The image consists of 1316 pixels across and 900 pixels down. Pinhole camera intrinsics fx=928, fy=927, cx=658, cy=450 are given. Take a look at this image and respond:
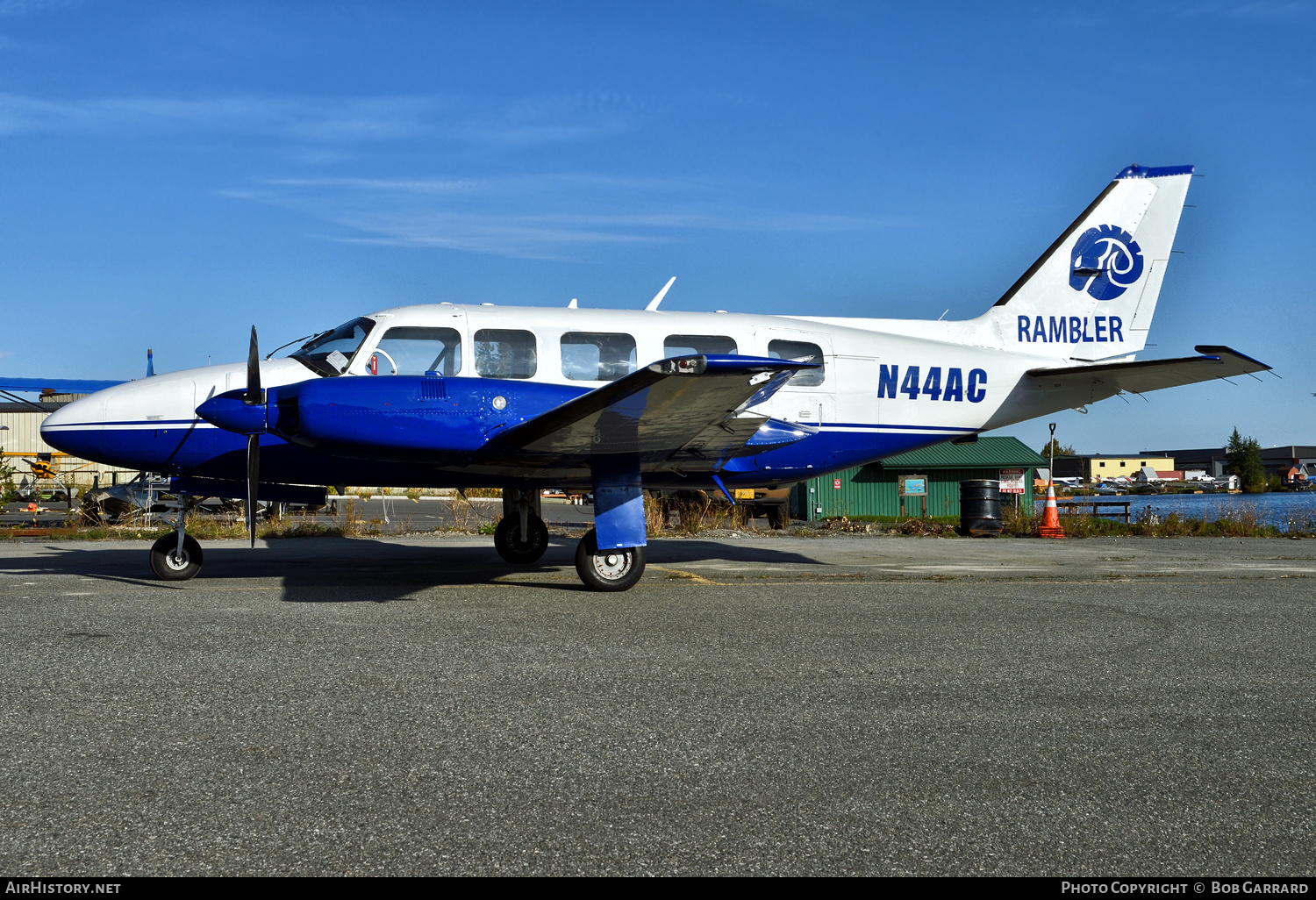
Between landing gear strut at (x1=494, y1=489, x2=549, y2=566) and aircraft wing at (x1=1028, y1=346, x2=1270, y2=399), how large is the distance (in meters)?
7.08

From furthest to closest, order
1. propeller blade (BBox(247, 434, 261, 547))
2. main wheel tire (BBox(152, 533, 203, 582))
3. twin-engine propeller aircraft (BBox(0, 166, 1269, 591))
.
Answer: main wheel tire (BBox(152, 533, 203, 582)) → propeller blade (BBox(247, 434, 261, 547)) → twin-engine propeller aircraft (BBox(0, 166, 1269, 591))

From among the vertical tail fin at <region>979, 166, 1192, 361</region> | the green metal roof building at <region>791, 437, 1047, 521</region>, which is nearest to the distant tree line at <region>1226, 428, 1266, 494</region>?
the green metal roof building at <region>791, 437, 1047, 521</region>

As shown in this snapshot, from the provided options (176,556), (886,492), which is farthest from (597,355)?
(886,492)

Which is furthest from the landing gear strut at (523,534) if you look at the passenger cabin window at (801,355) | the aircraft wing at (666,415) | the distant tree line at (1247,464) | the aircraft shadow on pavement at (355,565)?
the distant tree line at (1247,464)

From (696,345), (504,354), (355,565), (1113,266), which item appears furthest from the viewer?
(1113,266)

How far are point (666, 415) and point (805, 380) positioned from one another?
148 inches

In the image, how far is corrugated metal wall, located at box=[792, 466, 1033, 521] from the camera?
3803 cm

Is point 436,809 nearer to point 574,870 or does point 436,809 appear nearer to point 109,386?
point 574,870

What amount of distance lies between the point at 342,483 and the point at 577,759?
26.5 feet

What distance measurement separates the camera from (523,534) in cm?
1258

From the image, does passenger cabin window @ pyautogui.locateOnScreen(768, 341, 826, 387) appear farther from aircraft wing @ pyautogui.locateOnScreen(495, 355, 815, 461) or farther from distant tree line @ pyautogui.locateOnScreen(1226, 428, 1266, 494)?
distant tree line @ pyautogui.locateOnScreen(1226, 428, 1266, 494)

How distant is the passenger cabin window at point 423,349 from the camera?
33.7ft

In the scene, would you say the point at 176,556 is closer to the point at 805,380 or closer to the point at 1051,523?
the point at 805,380
